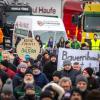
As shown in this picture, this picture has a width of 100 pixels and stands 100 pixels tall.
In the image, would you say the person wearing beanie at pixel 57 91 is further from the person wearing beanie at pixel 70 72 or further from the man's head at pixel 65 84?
the person wearing beanie at pixel 70 72

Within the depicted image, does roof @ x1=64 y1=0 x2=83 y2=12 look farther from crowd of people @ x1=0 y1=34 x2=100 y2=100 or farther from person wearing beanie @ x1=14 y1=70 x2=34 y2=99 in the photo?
person wearing beanie @ x1=14 y1=70 x2=34 y2=99

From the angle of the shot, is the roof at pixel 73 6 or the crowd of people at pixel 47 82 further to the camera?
the roof at pixel 73 6

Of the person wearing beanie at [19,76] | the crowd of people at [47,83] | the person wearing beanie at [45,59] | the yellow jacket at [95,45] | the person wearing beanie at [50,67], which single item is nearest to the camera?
the crowd of people at [47,83]

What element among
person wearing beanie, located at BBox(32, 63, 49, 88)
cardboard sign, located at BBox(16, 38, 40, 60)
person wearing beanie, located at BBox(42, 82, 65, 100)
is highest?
person wearing beanie, located at BBox(42, 82, 65, 100)

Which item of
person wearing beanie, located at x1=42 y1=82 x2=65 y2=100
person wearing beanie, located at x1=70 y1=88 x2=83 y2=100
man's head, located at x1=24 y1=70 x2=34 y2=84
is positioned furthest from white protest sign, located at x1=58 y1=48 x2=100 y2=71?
person wearing beanie, located at x1=70 y1=88 x2=83 y2=100

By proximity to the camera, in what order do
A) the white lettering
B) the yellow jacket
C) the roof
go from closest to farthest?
the yellow jacket → the white lettering → the roof

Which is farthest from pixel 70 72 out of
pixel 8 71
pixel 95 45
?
pixel 95 45

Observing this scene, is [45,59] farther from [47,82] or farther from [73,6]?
[73,6]

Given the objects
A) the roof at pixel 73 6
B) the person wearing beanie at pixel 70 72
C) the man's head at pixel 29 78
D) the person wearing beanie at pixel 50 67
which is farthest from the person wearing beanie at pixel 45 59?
the roof at pixel 73 6

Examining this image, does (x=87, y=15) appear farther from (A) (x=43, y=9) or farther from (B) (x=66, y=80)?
(B) (x=66, y=80)

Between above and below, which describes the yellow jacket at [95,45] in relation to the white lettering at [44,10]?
above

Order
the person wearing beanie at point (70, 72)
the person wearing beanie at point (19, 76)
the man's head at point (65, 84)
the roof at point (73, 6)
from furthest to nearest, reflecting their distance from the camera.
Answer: the roof at point (73, 6) → the person wearing beanie at point (70, 72) → the person wearing beanie at point (19, 76) → the man's head at point (65, 84)

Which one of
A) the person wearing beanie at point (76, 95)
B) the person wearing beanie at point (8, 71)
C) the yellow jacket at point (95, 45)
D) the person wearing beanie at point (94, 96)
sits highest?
the person wearing beanie at point (94, 96)

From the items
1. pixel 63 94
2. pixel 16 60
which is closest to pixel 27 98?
pixel 63 94
